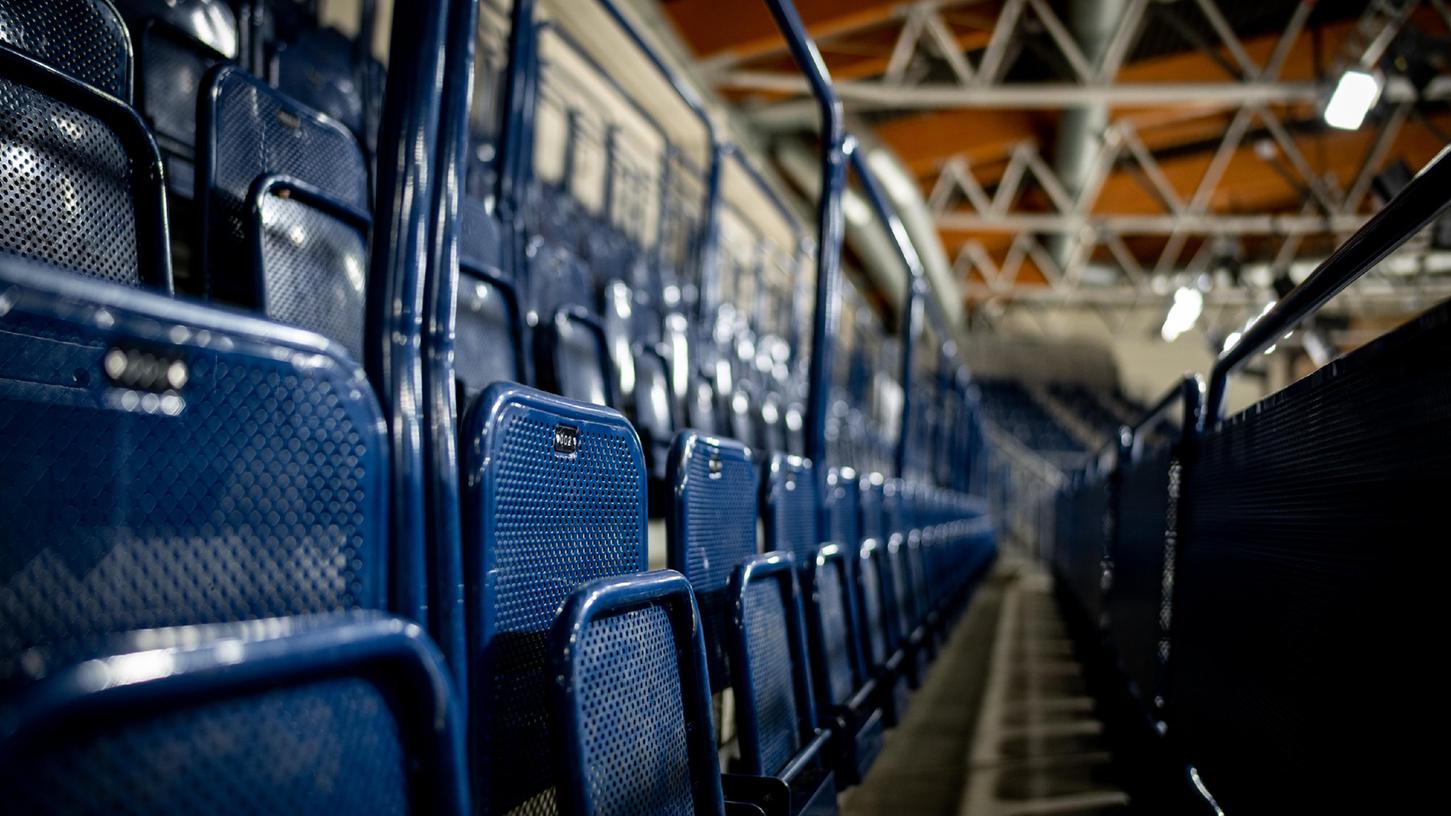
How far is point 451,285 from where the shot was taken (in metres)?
0.87

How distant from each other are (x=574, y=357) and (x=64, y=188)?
135 cm

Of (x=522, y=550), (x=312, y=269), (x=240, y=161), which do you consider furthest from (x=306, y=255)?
(x=522, y=550)

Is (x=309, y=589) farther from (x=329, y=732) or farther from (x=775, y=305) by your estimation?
→ (x=775, y=305)

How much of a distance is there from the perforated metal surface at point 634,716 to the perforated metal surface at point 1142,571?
120 centimetres

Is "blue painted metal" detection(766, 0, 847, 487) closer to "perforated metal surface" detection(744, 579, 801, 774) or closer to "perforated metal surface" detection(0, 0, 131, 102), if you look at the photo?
"perforated metal surface" detection(744, 579, 801, 774)

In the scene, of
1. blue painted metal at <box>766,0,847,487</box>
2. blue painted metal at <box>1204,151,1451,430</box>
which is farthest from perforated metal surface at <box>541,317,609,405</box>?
blue painted metal at <box>1204,151,1451,430</box>

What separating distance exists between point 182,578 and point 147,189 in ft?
2.64

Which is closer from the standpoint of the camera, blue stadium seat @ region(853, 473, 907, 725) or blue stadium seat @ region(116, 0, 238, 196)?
blue stadium seat @ region(116, 0, 238, 196)

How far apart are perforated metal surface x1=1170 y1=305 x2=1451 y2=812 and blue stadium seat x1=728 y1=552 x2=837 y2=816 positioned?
0.58m

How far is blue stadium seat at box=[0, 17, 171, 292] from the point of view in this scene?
38.5 inches

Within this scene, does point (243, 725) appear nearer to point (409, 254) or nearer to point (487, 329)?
point (409, 254)

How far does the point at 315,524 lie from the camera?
25.2 inches

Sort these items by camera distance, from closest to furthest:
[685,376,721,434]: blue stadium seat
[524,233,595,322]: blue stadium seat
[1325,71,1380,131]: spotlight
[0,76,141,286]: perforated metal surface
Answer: [0,76,141,286]: perforated metal surface < [524,233,595,322]: blue stadium seat < [685,376,721,434]: blue stadium seat < [1325,71,1380,131]: spotlight

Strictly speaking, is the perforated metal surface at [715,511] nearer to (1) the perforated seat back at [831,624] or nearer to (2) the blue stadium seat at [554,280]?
(1) the perforated seat back at [831,624]
